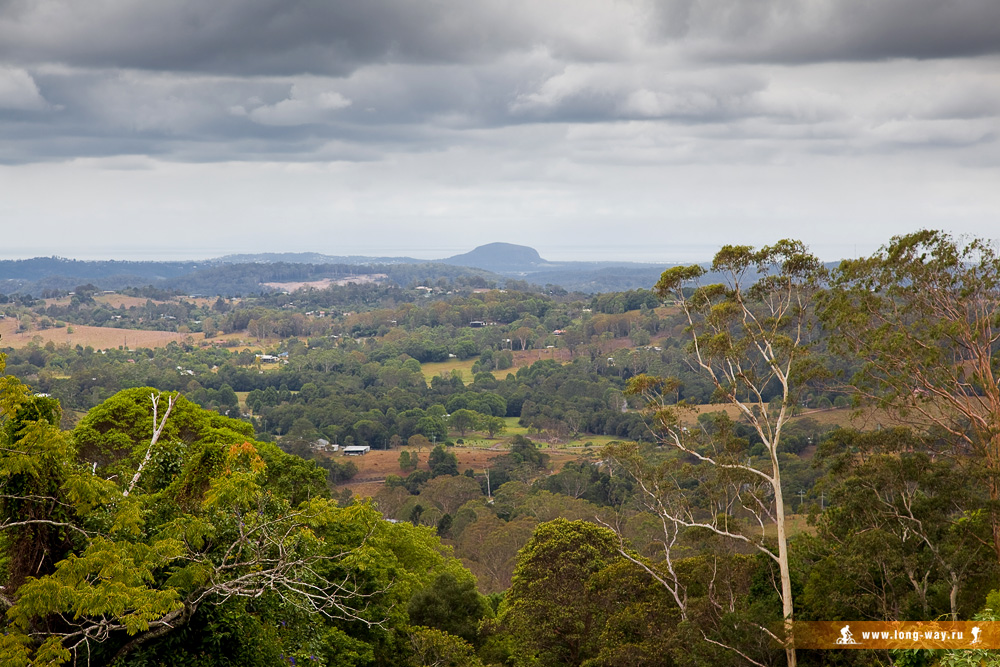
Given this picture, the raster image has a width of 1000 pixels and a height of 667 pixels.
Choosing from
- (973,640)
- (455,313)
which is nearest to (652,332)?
(455,313)

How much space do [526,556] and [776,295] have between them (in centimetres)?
902

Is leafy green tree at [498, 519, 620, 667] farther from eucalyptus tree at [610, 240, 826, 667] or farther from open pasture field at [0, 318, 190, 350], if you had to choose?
open pasture field at [0, 318, 190, 350]

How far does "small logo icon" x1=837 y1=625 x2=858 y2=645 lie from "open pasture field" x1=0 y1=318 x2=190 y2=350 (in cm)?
15467

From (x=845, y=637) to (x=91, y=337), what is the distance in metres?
170

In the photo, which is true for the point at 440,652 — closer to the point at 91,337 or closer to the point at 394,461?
the point at 394,461

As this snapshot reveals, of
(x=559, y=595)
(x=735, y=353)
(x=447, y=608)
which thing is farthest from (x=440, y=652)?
(x=735, y=353)

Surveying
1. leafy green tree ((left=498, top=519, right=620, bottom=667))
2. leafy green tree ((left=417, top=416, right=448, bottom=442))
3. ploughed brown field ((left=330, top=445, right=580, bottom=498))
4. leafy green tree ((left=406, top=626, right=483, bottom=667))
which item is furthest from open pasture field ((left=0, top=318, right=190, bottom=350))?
leafy green tree ((left=406, top=626, right=483, bottom=667))

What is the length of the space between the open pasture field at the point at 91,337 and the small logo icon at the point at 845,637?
15467 centimetres

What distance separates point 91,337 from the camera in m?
161

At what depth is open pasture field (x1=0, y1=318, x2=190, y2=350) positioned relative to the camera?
153m

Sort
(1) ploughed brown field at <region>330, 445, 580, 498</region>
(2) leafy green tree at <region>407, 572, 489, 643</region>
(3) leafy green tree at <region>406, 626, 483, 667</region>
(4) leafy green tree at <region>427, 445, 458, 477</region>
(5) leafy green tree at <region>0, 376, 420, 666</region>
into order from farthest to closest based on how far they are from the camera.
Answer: (1) ploughed brown field at <region>330, 445, 580, 498</region> → (4) leafy green tree at <region>427, 445, 458, 477</region> → (2) leafy green tree at <region>407, 572, 489, 643</region> → (3) leafy green tree at <region>406, 626, 483, 667</region> → (5) leafy green tree at <region>0, 376, 420, 666</region>

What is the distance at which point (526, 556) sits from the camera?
816 inches

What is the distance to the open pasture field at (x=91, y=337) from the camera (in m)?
153

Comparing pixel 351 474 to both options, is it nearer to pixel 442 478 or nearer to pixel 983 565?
pixel 442 478
